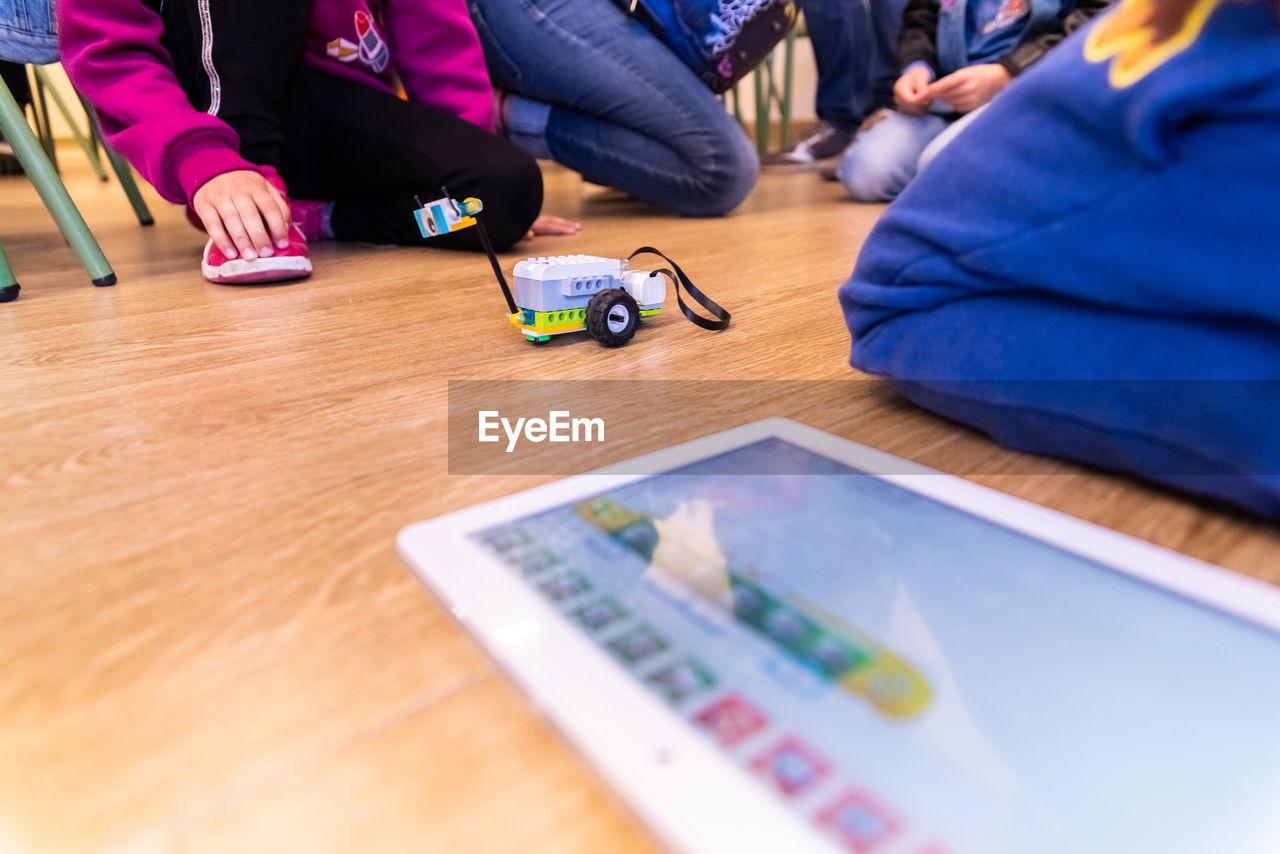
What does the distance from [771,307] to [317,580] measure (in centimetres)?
56

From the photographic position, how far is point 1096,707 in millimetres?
265

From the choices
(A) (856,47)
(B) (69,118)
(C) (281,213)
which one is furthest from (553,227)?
(B) (69,118)

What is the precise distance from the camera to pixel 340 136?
1133 millimetres

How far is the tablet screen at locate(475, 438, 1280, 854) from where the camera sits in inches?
9.0

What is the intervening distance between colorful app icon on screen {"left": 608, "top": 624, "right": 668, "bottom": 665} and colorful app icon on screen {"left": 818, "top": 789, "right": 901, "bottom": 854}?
8 cm

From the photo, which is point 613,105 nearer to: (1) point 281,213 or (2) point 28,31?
(1) point 281,213

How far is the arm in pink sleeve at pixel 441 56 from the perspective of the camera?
47.0 inches

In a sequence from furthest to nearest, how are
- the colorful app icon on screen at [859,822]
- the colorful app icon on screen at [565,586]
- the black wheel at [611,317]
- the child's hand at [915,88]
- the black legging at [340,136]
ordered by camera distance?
the child's hand at [915,88] < the black legging at [340,136] < the black wheel at [611,317] < the colorful app icon on screen at [565,586] < the colorful app icon on screen at [859,822]

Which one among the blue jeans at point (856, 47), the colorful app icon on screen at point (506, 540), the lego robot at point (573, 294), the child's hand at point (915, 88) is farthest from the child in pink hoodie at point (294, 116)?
the blue jeans at point (856, 47)

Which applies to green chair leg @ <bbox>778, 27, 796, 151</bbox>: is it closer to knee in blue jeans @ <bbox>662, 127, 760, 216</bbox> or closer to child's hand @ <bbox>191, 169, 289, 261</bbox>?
knee in blue jeans @ <bbox>662, 127, 760, 216</bbox>

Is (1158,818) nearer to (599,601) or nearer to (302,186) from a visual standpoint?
(599,601)

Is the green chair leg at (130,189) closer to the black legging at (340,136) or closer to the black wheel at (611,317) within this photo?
the black legging at (340,136)

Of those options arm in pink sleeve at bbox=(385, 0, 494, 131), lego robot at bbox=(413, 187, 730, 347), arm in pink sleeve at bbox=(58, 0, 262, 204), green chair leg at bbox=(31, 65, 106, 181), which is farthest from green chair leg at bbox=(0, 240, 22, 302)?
green chair leg at bbox=(31, 65, 106, 181)

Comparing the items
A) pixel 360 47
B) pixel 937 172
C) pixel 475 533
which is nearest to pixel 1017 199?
pixel 937 172
